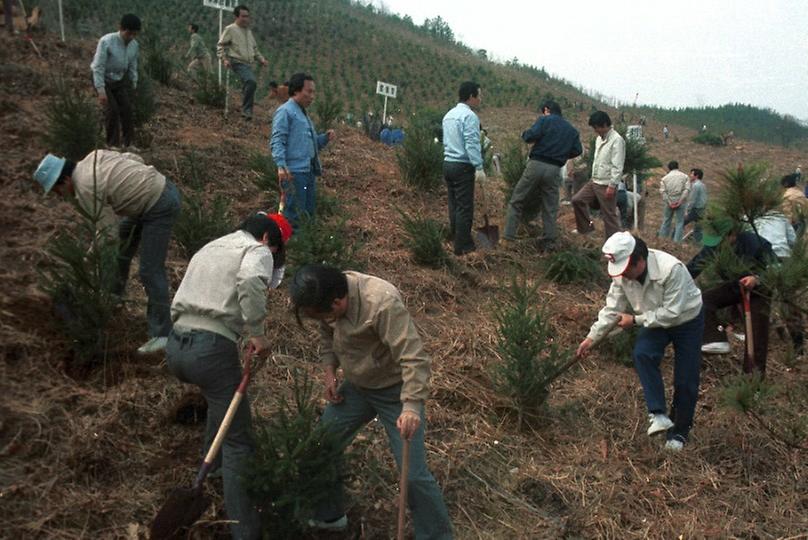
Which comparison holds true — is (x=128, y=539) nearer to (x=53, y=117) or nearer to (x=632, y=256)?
(x=632, y=256)

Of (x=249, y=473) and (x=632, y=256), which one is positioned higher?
(x=632, y=256)

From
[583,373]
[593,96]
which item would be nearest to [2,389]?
[583,373]

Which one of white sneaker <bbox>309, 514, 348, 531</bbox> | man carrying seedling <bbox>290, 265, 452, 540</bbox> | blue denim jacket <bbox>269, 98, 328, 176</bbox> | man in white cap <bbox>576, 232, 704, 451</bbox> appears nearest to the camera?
man carrying seedling <bbox>290, 265, 452, 540</bbox>

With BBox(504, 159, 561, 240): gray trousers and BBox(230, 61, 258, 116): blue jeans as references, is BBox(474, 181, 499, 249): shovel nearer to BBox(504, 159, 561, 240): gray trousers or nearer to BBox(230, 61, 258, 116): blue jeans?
BBox(504, 159, 561, 240): gray trousers

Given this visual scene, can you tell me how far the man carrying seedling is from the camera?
8.61ft

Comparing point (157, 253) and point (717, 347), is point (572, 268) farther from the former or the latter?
point (157, 253)

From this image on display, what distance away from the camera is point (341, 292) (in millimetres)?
2635

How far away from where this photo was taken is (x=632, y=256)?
385 cm

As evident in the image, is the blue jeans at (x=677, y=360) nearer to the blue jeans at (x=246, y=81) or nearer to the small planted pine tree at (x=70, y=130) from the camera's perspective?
the small planted pine tree at (x=70, y=130)

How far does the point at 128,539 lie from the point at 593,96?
Result: 4858cm

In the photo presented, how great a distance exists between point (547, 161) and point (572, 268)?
1151 mm

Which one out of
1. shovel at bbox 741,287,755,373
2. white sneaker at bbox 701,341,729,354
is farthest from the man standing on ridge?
shovel at bbox 741,287,755,373

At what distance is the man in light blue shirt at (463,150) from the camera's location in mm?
6043

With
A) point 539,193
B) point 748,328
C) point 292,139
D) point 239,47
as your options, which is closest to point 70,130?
point 292,139
